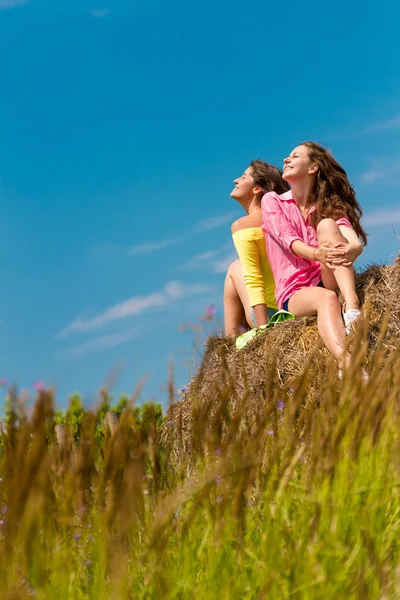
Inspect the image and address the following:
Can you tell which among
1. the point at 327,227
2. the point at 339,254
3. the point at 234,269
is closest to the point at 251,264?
the point at 234,269

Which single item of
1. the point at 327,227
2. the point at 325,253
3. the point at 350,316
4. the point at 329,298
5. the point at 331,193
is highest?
the point at 331,193

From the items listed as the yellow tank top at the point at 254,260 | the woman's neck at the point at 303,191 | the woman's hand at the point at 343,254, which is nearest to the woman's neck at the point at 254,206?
the yellow tank top at the point at 254,260

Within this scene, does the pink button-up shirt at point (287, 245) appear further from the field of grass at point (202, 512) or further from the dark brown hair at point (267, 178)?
the field of grass at point (202, 512)

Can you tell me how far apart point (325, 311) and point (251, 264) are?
1.07m

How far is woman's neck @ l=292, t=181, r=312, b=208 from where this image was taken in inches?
204

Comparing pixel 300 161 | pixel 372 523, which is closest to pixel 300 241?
pixel 300 161

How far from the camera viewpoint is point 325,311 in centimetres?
455

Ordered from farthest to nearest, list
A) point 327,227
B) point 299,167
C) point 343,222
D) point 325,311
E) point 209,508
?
point 299,167
point 343,222
point 327,227
point 325,311
point 209,508

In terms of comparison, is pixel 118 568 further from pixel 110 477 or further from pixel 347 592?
pixel 347 592

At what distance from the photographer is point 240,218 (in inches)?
227

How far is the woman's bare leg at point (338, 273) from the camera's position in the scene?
4.52m

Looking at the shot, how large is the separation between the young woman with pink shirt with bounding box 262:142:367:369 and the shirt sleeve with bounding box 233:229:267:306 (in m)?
0.25

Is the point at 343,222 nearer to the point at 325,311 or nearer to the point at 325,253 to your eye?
the point at 325,253

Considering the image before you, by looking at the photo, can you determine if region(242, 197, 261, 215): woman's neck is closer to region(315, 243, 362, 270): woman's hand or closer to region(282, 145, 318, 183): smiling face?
region(282, 145, 318, 183): smiling face
